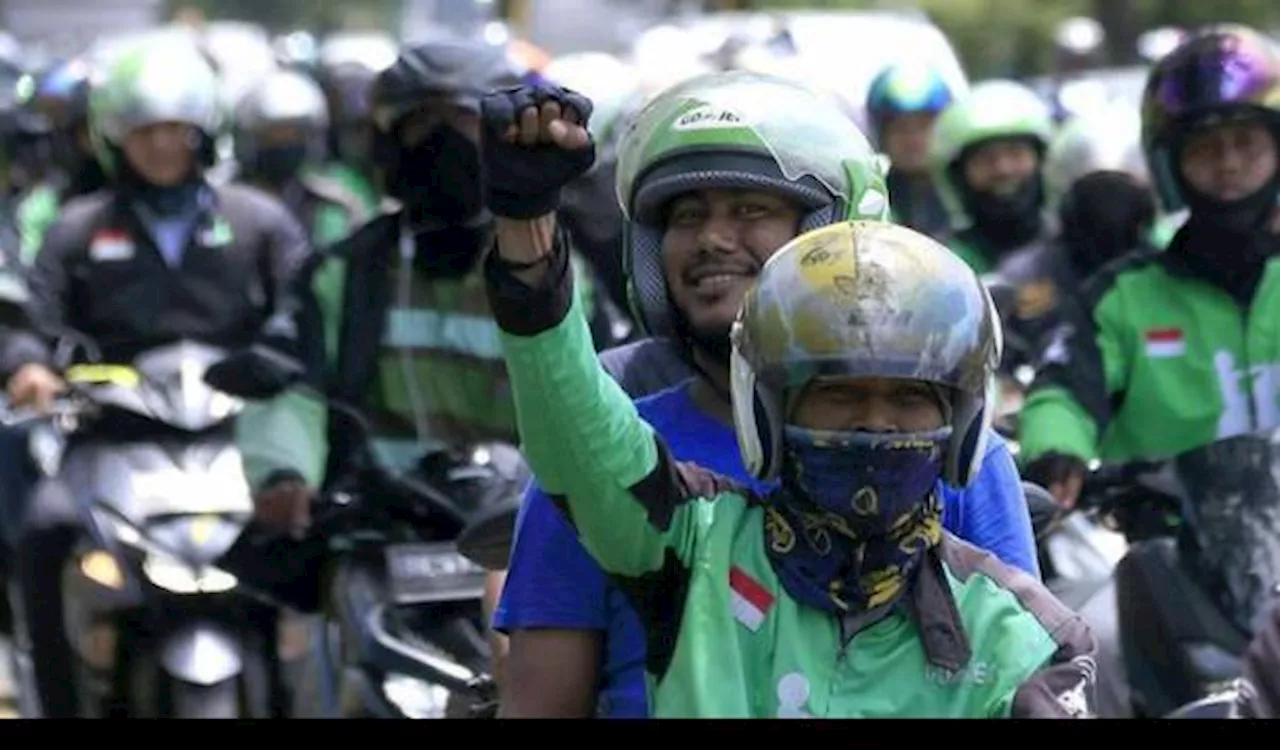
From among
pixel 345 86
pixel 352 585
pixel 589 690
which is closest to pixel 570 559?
pixel 589 690

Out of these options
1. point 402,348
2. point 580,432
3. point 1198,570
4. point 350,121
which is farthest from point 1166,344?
point 350,121

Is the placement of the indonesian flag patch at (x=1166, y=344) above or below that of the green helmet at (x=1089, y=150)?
below

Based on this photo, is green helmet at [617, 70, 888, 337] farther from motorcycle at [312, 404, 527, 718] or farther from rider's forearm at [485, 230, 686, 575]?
motorcycle at [312, 404, 527, 718]

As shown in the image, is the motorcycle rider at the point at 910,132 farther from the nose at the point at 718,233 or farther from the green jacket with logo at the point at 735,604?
the green jacket with logo at the point at 735,604

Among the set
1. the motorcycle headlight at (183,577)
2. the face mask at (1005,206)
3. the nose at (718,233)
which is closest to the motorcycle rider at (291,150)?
the face mask at (1005,206)

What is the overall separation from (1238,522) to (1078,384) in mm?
1253

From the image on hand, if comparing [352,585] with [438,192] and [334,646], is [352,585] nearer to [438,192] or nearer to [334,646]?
[334,646]

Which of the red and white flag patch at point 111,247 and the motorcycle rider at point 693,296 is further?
the red and white flag patch at point 111,247

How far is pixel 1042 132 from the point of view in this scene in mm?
12188

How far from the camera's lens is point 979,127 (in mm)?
12086

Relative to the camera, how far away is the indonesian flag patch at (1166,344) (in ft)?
25.1

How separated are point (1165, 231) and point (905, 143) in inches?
82.3

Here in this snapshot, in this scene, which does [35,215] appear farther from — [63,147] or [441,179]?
[441,179]

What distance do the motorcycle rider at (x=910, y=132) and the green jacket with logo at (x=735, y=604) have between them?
9.12 metres
